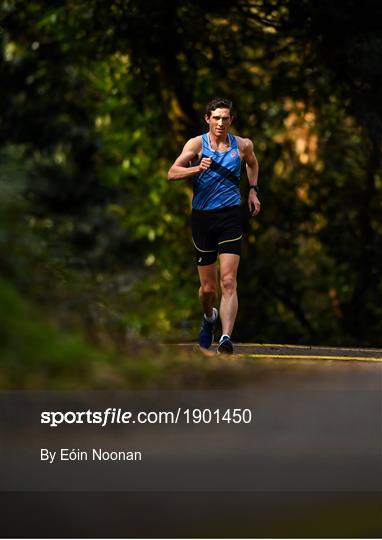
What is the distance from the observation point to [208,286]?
1053cm

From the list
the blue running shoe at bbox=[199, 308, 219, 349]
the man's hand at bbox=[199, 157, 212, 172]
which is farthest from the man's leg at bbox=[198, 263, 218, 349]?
the man's hand at bbox=[199, 157, 212, 172]

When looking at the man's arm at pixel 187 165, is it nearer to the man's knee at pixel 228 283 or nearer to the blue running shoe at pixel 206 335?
the man's knee at pixel 228 283

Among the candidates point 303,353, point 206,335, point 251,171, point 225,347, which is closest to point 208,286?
point 206,335

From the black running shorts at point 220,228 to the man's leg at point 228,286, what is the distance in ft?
0.19

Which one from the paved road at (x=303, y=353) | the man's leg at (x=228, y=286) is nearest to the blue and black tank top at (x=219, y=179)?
the man's leg at (x=228, y=286)

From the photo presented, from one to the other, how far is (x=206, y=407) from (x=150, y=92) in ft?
35.0

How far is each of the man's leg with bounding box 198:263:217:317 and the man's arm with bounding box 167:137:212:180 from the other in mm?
923

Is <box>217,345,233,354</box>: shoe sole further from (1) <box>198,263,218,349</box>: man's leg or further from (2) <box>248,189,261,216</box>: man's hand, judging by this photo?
(2) <box>248,189,261,216</box>: man's hand

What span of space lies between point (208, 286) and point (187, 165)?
3.67 ft

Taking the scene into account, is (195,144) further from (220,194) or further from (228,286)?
(228,286)

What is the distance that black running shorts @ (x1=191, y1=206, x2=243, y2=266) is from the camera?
1002cm

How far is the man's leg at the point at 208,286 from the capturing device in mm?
10406

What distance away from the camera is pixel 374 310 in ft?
58.1

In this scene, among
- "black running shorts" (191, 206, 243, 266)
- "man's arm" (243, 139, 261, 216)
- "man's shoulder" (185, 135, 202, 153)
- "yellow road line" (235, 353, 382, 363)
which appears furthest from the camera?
"yellow road line" (235, 353, 382, 363)
